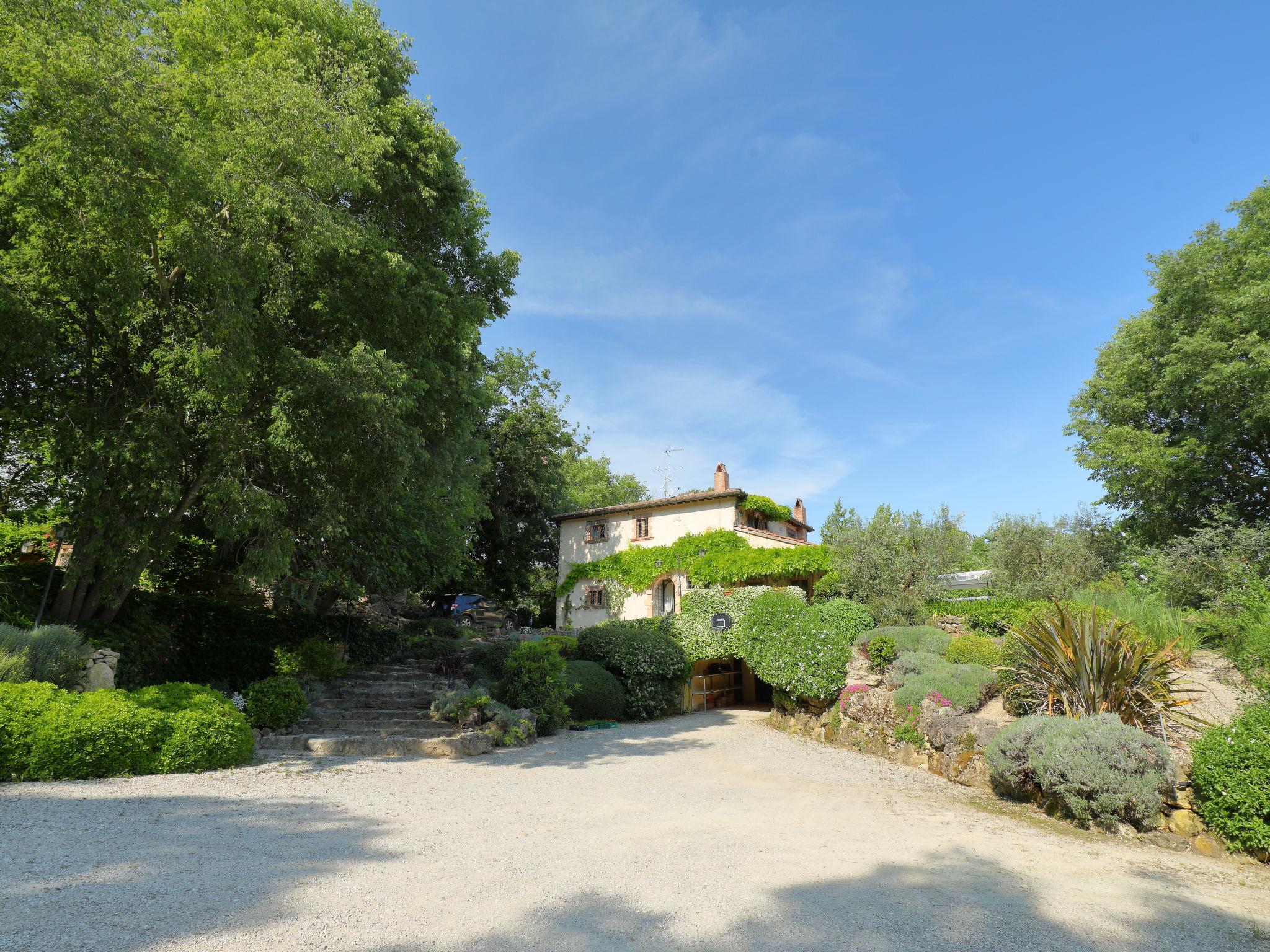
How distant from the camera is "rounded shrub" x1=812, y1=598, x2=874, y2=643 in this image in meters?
17.8

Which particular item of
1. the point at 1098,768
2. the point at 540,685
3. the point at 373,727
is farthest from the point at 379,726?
the point at 1098,768

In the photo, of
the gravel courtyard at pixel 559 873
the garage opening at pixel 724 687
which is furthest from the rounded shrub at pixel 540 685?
the garage opening at pixel 724 687

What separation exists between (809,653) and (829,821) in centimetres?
789

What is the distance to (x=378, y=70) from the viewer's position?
1107 centimetres

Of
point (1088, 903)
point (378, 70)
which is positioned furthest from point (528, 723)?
point (378, 70)

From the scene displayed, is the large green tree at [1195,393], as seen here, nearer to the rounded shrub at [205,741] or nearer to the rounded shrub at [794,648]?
the rounded shrub at [794,648]

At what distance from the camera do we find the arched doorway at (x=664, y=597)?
27297 millimetres

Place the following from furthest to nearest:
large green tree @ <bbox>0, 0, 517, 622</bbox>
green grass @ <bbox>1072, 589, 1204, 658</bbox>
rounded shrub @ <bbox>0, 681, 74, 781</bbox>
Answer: green grass @ <bbox>1072, 589, 1204, 658</bbox>
large green tree @ <bbox>0, 0, 517, 622</bbox>
rounded shrub @ <bbox>0, 681, 74, 781</bbox>

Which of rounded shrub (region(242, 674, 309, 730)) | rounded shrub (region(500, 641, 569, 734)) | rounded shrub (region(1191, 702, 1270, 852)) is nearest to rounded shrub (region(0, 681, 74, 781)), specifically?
rounded shrub (region(242, 674, 309, 730))

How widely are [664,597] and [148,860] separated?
925 inches

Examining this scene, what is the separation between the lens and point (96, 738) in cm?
718

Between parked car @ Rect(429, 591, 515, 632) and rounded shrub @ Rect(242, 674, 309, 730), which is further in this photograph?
parked car @ Rect(429, 591, 515, 632)

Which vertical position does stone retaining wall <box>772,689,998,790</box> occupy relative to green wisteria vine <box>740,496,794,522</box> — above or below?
below

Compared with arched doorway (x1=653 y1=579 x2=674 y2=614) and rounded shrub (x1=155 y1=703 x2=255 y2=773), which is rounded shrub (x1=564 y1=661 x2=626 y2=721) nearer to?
rounded shrub (x1=155 y1=703 x2=255 y2=773)
